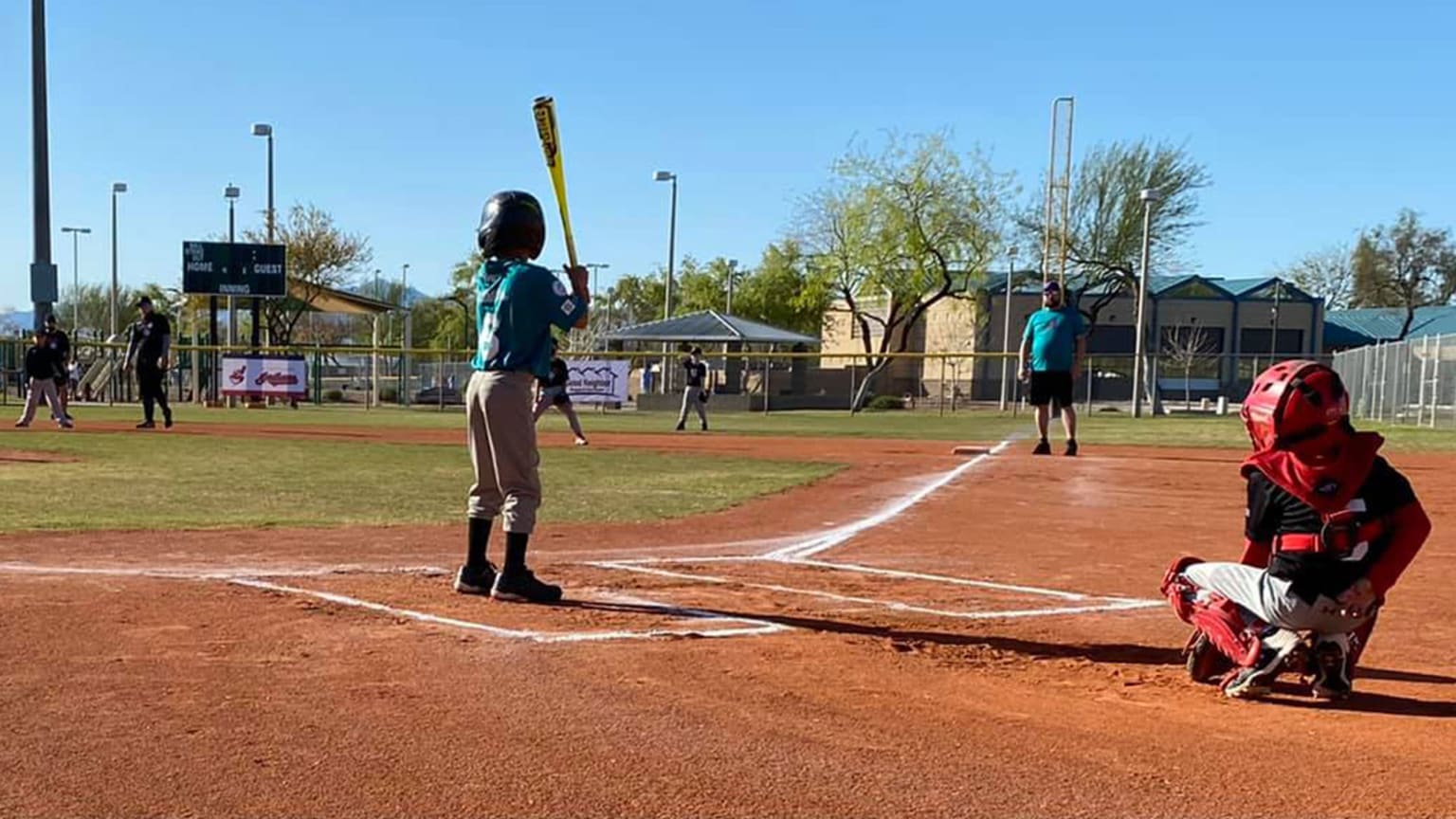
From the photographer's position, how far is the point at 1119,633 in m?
5.18

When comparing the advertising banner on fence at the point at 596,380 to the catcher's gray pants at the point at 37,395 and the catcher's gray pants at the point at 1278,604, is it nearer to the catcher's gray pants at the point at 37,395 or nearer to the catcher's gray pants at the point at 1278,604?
the catcher's gray pants at the point at 37,395

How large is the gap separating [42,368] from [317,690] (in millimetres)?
18416

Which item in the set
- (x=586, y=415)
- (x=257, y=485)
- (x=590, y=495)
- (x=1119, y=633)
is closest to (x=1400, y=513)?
(x=1119, y=633)

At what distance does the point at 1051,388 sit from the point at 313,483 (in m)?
8.36

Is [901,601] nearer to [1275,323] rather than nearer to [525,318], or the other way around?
[525,318]

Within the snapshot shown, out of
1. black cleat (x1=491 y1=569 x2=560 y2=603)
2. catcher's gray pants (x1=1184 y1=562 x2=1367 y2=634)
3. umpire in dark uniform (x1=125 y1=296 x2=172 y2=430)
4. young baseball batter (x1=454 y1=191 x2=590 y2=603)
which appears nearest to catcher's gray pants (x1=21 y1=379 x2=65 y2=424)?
umpire in dark uniform (x1=125 y1=296 x2=172 y2=430)

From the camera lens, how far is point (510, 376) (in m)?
5.58

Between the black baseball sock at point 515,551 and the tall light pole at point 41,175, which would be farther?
the tall light pole at point 41,175

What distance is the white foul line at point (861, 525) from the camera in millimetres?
7402

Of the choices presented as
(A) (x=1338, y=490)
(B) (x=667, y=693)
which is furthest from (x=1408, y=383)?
(B) (x=667, y=693)

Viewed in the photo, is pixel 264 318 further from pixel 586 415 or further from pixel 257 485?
pixel 257 485

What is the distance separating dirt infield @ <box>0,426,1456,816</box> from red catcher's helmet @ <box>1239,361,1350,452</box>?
95 centimetres

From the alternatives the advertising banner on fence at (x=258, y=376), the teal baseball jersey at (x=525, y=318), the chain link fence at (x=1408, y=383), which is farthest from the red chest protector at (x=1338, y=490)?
the advertising banner on fence at (x=258, y=376)

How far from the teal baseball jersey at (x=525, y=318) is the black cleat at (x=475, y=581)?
101cm
